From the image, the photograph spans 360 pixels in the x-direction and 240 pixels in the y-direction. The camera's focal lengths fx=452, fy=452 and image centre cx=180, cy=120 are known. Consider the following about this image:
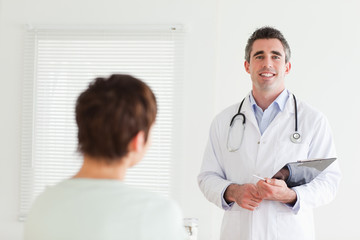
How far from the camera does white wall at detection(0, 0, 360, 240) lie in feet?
10.2

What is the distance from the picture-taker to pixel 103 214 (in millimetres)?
943

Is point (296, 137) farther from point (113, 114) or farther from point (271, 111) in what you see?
point (113, 114)

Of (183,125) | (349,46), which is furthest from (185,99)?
(349,46)

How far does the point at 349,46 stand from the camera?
316 centimetres

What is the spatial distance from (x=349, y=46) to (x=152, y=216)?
2635 mm

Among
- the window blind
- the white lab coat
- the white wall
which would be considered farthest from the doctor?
the window blind

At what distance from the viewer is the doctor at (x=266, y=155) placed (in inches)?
79.1

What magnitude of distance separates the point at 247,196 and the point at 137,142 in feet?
3.59

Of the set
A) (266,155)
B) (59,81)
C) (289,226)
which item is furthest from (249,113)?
(59,81)

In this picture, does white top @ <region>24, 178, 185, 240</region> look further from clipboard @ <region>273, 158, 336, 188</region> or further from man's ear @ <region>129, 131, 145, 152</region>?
clipboard @ <region>273, 158, 336, 188</region>

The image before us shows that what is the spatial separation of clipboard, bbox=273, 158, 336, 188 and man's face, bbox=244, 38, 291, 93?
456mm

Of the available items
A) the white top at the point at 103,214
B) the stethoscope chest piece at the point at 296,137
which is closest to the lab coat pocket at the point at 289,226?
the stethoscope chest piece at the point at 296,137

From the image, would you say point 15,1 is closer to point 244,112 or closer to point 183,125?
point 183,125

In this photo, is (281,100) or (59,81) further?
(59,81)
